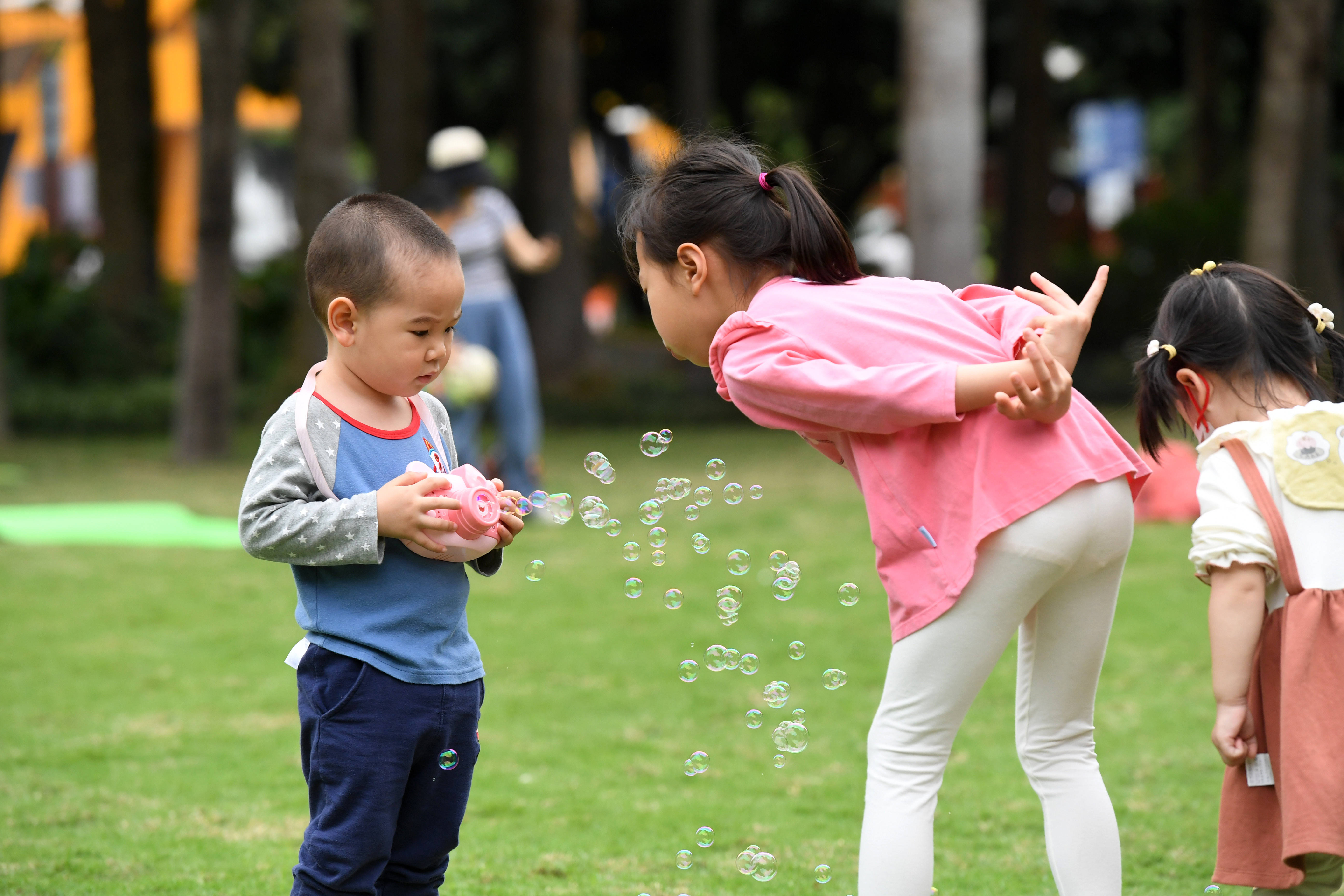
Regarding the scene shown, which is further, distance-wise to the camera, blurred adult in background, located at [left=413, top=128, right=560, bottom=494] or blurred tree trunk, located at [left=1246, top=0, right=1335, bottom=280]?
blurred tree trunk, located at [left=1246, top=0, right=1335, bottom=280]

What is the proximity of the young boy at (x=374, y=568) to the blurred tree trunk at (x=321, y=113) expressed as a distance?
33.7 ft

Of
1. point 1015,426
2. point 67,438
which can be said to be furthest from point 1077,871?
point 67,438

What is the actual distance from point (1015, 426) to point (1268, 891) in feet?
3.35

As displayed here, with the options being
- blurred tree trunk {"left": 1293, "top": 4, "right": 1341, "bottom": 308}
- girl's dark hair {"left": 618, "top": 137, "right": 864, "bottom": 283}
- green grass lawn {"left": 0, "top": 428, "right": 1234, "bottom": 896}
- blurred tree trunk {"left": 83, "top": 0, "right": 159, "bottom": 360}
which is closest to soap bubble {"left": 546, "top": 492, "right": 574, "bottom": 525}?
girl's dark hair {"left": 618, "top": 137, "right": 864, "bottom": 283}

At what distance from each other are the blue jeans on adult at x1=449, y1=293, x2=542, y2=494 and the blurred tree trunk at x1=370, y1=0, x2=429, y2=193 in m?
6.66

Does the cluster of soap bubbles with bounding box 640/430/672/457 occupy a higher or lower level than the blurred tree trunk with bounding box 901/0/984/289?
lower

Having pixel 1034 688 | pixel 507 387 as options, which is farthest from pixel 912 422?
pixel 507 387

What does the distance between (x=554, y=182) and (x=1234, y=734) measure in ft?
46.0

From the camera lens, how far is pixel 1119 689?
5156 millimetres

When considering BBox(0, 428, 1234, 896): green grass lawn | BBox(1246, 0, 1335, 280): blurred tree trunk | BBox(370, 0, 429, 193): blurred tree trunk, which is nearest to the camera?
BBox(0, 428, 1234, 896): green grass lawn

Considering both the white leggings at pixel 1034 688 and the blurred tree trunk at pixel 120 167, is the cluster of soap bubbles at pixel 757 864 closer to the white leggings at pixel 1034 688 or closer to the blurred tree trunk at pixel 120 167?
the white leggings at pixel 1034 688

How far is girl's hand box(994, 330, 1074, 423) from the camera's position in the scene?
8.04 ft

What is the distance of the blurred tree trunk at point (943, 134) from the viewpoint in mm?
10758

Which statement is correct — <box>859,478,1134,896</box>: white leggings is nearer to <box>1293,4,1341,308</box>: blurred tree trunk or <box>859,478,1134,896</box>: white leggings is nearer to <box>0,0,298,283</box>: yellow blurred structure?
<box>1293,4,1341,308</box>: blurred tree trunk
